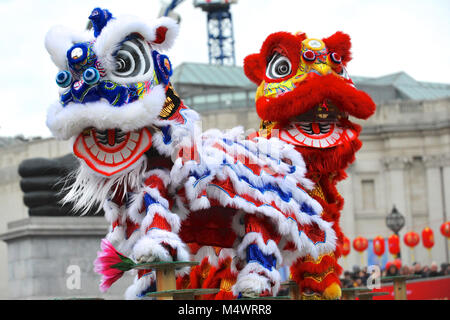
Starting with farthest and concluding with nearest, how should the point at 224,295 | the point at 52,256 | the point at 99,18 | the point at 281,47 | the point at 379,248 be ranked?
the point at 379,248, the point at 52,256, the point at 281,47, the point at 224,295, the point at 99,18

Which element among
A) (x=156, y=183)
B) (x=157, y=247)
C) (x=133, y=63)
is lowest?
(x=157, y=247)

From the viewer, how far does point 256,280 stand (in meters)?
7.61

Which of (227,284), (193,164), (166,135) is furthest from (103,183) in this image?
(227,284)

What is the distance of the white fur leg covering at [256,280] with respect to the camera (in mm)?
7582

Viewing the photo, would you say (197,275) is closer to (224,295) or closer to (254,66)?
(224,295)

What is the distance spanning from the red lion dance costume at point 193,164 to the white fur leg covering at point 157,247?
1 cm

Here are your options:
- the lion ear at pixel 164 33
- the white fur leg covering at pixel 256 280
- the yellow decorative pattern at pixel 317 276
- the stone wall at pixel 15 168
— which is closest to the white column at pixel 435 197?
the stone wall at pixel 15 168

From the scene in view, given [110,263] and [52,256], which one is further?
[52,256]

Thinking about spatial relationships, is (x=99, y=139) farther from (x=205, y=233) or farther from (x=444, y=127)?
(x=444, y=127)

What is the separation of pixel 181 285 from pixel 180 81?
35.8m

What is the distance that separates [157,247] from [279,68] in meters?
2.92

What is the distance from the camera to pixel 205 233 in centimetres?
805
